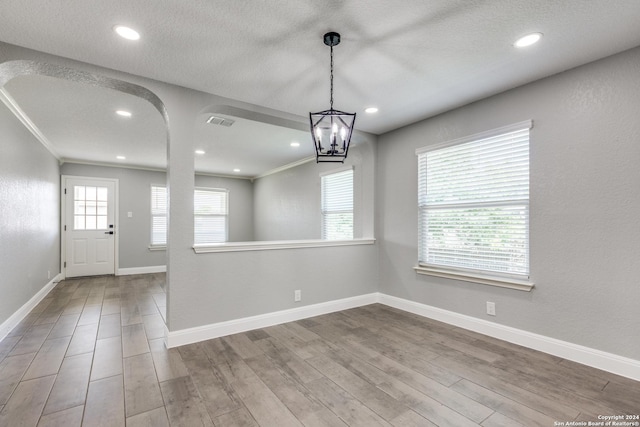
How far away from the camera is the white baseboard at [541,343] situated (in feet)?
7.58

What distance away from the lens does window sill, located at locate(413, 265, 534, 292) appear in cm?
286

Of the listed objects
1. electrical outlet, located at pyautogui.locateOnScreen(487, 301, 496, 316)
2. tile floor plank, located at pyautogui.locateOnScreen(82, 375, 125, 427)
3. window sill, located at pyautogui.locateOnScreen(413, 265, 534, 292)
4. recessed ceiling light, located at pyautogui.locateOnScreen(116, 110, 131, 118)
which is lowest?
tile floor plank, located at pyautogui.locateOnScreen(82, 375, 125, 427)

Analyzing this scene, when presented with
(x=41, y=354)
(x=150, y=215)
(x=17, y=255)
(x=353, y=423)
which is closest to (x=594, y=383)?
(x=353, y=423)

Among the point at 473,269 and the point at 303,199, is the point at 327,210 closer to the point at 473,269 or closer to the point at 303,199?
the point at 303,199

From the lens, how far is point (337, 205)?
5438mm

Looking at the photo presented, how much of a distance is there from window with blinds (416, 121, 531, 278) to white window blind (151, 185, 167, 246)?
6.04 metres

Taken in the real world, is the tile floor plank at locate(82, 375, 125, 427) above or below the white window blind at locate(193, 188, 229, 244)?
below

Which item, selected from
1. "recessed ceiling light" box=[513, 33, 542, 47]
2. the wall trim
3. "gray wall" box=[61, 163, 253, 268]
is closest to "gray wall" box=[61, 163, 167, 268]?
"gray wall" box=[61, 163, 253, 268]

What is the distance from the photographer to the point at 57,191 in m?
5.93

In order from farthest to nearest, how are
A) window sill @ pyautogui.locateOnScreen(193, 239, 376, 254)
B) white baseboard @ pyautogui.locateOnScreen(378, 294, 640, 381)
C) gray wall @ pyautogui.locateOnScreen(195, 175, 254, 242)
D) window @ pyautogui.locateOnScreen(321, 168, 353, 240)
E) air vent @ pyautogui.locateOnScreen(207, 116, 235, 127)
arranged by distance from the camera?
gray wall @ pyautogui.locateOnScreen(195, 175, 254, 242)
window @ pyautogui.locateOnScreen(321, 168, 353, 240)
air vent @ pyautogui.locateOnScreen(207, 116, 235, 127)
window sill @ pyautogui.locateOnScreen(193, 239, 376, 254)
white baseboard @ pyautogui.locateOnScreen(378, 294, 640, 381)

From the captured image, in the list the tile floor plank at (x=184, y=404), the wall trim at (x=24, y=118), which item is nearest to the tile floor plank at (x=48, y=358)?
the tile floor plank at (x=184, y=404)

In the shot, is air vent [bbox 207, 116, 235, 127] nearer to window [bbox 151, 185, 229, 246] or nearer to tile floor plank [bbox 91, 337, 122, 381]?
tile floor plank [bbox 91, 337, 122, 381]

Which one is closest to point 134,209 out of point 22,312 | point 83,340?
point 22,312

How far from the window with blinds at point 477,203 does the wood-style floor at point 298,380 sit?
0.80 m
